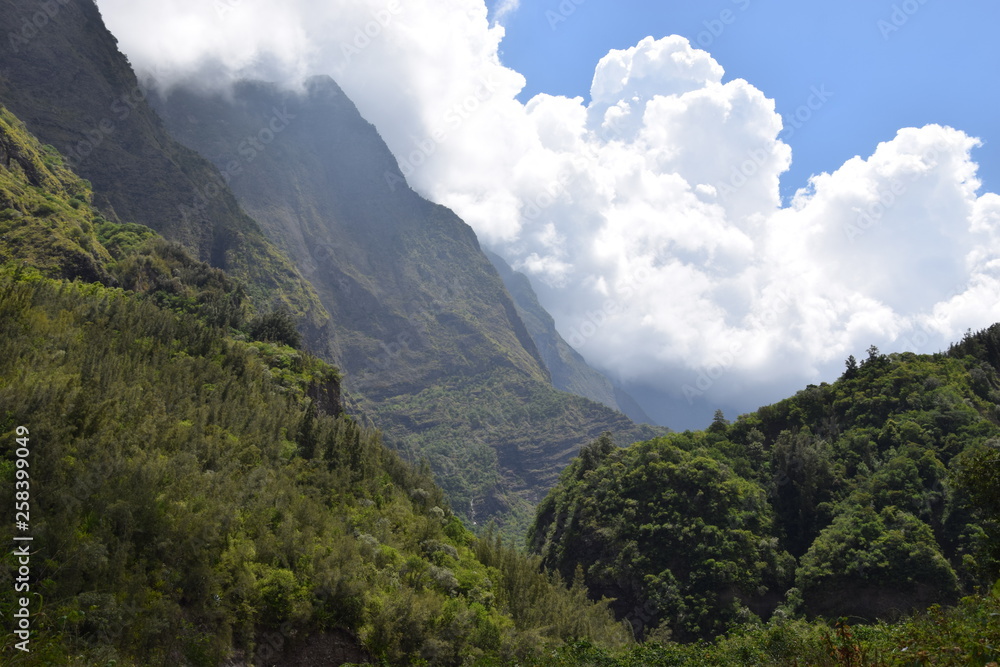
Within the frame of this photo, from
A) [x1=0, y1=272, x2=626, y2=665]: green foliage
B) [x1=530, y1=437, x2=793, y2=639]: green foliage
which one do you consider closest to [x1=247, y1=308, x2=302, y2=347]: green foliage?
[x1=0, y1=272, x2=626, y2=665]: green foliage

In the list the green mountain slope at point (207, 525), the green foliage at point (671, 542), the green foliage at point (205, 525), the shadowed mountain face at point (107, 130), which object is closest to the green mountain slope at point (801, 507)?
the green foliage at point (671, 542)

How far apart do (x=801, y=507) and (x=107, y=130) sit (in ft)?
368

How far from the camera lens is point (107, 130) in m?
94.6

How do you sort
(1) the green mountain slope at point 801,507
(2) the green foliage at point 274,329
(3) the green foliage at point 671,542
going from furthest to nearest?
(2) the green foliage at point 274,329 → (3) the green foliage at point 671,542 → (1) the green mountain slope at point 801,507

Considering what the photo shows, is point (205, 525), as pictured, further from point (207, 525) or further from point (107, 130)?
point (107, 130)

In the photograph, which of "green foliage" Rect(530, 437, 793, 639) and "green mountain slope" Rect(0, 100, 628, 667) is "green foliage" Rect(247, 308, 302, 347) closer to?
"green mountain slope" Rect(0, 100, 628, 667)

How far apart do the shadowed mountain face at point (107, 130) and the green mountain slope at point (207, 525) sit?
2585 inches

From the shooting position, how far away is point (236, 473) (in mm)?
22109

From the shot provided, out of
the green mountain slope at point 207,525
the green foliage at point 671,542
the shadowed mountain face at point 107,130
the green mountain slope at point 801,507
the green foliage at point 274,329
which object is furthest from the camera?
the shadowed mountain face at point 107,130

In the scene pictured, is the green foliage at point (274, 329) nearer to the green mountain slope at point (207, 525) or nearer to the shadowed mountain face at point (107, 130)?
the green mountain slope at point (207, 525)

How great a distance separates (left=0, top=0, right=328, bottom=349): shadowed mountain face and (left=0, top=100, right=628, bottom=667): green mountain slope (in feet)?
215

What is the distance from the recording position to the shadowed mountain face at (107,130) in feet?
284

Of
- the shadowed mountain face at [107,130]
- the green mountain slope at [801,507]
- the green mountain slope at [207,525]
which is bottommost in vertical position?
the green mountain slope at [207,525]

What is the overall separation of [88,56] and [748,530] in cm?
12043
